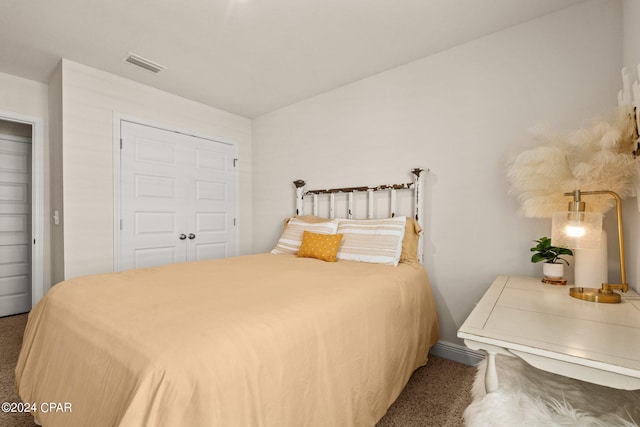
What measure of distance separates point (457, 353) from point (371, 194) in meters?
1.46

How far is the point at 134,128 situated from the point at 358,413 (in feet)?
10.2

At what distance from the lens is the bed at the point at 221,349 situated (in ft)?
2.74

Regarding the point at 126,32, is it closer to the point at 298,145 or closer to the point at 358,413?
the point at 298,145

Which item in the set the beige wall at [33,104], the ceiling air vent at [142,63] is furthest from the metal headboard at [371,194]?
the beige wall at [33,104]

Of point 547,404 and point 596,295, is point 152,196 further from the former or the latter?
point 596,295

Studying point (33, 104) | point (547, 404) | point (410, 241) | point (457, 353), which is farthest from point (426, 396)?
point (33, 104)

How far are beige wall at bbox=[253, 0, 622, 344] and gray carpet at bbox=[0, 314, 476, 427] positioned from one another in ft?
1.03

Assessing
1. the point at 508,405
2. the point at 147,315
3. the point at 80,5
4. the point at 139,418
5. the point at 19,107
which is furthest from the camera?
the point at 19,107

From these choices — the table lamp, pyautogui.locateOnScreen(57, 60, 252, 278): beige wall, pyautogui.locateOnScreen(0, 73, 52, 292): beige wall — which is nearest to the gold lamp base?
the table lamp

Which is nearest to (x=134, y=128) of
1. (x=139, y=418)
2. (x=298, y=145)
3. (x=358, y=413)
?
(x=298, y=145)

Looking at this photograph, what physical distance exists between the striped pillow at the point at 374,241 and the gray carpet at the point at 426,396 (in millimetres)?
814

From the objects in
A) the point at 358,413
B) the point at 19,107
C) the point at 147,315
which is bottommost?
the point at 358,413

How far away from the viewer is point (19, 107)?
275 centimetres

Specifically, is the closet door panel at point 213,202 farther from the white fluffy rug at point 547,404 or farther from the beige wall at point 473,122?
the white fluffy rug at point 547,404
